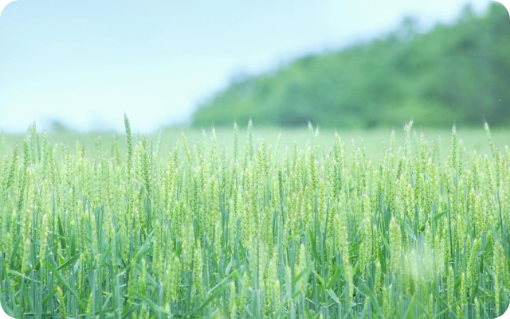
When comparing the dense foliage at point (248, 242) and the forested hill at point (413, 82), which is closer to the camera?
the dense foliage at point (248, 242)

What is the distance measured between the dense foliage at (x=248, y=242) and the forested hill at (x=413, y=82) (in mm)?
11892

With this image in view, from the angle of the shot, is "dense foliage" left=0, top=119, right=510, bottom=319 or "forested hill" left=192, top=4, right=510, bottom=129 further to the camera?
"forested hill" left=192, top=4, right=510, bottom=129

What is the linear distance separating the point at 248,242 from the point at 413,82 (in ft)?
54.4

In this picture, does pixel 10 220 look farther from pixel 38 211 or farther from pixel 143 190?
pixel 143 190

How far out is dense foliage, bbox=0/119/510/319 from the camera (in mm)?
1765

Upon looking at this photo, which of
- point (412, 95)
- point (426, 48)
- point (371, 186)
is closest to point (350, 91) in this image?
point (412, 95)

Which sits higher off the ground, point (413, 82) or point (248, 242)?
point (413, 82)

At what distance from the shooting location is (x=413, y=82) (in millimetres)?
17000

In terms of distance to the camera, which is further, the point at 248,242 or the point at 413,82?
the point at 413,82

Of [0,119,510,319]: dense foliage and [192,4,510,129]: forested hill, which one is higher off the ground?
[192,4,510,129]: forested hill

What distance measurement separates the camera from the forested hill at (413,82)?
14.7 metres

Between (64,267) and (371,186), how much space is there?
60.0 inches

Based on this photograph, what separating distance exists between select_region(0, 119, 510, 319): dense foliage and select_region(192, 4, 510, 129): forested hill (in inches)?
468

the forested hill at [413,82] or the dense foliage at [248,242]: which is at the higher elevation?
the forested hill at [413,82]
